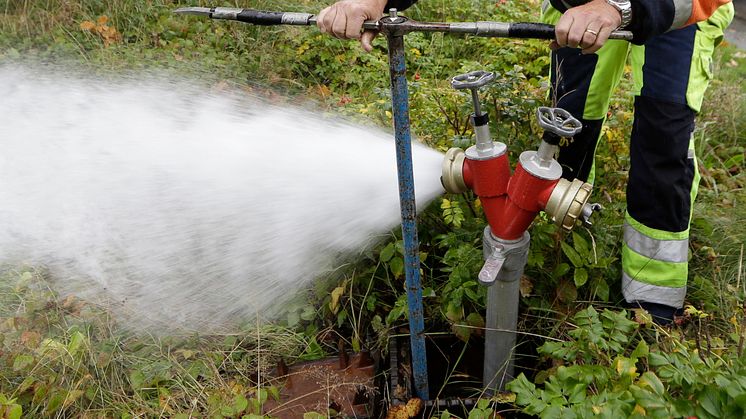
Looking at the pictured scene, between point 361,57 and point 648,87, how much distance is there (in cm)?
246

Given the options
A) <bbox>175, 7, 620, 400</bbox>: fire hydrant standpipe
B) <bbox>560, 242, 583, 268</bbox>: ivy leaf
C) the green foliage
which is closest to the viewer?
the green foliage

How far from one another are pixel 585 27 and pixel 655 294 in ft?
3.90

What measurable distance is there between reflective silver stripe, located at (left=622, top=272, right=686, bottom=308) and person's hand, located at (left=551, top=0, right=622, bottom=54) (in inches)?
42.7

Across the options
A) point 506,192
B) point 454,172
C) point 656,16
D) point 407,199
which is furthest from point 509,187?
point 656,16

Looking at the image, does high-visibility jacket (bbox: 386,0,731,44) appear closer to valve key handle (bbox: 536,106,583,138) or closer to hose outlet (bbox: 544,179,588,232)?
valve key handle (bbox: 536,106,583,138)

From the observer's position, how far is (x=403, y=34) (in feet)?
4.16

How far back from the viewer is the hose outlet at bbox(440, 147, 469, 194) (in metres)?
1.53

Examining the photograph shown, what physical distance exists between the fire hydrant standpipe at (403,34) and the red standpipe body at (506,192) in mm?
100

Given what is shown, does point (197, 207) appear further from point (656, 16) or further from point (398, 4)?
point (656, 16)

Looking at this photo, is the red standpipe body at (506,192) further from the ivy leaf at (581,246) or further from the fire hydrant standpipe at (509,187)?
the ivy leaf at (581,246)

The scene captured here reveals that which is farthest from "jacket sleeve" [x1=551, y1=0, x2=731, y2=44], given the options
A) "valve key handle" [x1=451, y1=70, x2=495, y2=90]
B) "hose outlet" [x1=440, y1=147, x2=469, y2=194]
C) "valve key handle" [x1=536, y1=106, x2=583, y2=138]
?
"hose outlet" [x1=440, y1=147, x2=469, y2=194]

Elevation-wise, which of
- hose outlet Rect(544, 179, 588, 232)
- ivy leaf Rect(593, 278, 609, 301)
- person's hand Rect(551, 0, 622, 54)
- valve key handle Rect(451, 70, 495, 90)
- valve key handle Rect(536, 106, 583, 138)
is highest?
person's hand Rect(551, 0, 622, 54)

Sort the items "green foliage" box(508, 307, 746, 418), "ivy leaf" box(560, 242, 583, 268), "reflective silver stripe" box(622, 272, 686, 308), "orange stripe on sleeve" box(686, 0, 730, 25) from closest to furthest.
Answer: "green foliage" box(508, 307, 746, 418), "orange stripe on sleeve" box(686, 0, 730, 25), "ivy leaf" box(560, 242, 583, 268), "reflective silver stripe" box(622, 272, 686, 308)

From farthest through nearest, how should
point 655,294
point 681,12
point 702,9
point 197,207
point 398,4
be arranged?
point 197,207, point 655,294, point 398,4, point 702,9, point 681,12
